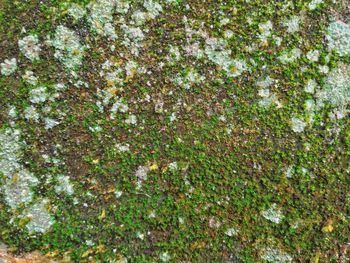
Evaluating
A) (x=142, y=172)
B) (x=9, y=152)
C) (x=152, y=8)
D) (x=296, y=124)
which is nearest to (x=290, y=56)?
(x=296, y=124)

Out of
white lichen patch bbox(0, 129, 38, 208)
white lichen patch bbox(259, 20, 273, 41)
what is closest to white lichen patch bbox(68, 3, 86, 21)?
white lichen patch bbox(0, 129, 38, 208)

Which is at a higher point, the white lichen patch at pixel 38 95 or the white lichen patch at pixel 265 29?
the white lichen patch at pixel 265 29

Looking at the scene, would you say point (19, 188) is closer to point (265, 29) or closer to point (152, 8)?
point (152, 8)

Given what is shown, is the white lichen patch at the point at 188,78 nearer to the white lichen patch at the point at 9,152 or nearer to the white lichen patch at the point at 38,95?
the white lichen patch at the point at 38,95

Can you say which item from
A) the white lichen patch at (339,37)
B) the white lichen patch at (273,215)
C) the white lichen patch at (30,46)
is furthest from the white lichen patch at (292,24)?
the white lichen patch at (30,46)

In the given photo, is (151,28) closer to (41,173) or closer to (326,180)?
(41,173)

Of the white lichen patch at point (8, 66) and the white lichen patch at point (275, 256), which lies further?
the white lichen patch at point (275, 256)

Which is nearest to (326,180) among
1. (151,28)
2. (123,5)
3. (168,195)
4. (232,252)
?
(232,252)
